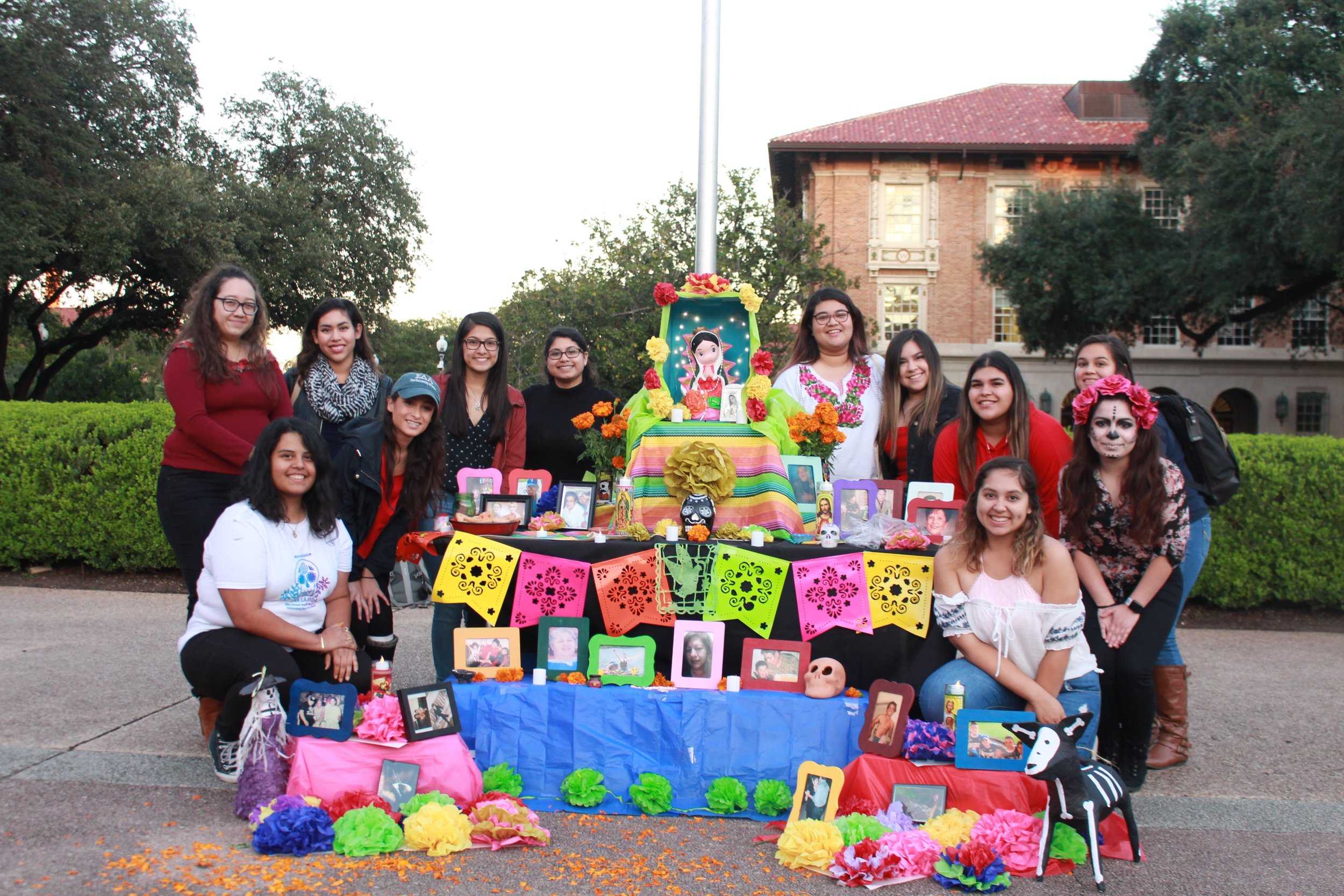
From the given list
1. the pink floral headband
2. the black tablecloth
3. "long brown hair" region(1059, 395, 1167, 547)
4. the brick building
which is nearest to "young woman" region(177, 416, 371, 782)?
the black tablecloth

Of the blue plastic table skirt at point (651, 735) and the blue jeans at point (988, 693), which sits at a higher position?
the blue jeans at point (988, 693)

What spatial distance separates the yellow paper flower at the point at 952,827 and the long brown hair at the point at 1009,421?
1.60m

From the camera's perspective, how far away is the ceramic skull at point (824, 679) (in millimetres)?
3875

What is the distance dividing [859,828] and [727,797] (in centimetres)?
57

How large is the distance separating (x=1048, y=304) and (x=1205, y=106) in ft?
18.3

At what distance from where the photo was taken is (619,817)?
379 cm

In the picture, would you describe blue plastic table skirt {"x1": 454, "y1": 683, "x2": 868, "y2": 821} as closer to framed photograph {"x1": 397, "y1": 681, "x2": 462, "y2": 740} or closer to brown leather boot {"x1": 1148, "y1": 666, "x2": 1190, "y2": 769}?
framed photograph {"x1": 397, "y1": 681, "x2": 462, "y2": 740}

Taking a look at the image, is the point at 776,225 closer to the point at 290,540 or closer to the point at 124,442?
the point at 124,442

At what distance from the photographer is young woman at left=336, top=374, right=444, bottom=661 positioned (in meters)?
4.54

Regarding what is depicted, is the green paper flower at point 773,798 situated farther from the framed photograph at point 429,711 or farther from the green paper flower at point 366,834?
the green paper flower at point 366,834

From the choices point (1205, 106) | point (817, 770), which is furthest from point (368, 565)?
point (1205, 106)

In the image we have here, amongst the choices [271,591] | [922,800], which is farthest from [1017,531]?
[271,591]

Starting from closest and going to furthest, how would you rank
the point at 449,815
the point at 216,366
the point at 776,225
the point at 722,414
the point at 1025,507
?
the point at 449,815 → the point at 1025,507 → the point at 216,366 → the point at 722,414 → the point at 776,225

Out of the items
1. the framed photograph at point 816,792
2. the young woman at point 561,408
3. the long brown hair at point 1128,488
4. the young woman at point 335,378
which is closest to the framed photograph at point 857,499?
the long brown hair at point 1128,488
